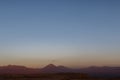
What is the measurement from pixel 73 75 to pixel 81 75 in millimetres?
1393

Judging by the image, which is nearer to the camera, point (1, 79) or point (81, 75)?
point (1, 79)

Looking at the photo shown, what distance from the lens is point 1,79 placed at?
37469 millimetres

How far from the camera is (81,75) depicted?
4384 centimetres

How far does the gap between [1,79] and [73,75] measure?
12.7 meters

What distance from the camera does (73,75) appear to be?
43.8 meters

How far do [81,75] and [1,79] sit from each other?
45.8ft

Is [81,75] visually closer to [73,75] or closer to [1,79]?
[73,75]

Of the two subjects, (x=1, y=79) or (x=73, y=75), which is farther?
(x=73, y=75)

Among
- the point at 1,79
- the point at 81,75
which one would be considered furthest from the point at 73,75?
the point at 1,79
